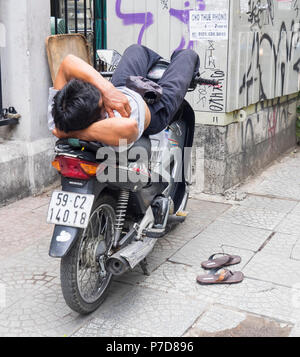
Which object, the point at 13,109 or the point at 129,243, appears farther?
the point at 13,109

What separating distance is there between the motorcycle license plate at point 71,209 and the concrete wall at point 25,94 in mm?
2304

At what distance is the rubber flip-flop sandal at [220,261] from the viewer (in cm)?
396

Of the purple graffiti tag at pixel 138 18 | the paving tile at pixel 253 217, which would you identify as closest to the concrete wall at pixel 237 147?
the paving tile at pixel 253 217

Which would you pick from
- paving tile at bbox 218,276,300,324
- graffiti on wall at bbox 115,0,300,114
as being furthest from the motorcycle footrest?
graffiti on wall at bbox 115,0,300,114

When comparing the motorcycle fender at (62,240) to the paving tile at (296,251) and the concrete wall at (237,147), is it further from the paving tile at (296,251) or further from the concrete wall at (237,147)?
the concrete wall at (237,147)

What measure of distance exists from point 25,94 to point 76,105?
2.76m

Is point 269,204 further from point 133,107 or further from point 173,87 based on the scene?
point 133,107

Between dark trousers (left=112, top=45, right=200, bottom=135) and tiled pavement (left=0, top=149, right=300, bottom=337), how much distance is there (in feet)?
3.69

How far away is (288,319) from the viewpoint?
10.7ft

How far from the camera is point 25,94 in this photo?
5.45 metres

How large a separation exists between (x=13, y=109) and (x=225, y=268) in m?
2.88

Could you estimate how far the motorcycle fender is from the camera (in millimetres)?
2955

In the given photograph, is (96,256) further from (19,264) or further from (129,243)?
(19,264)

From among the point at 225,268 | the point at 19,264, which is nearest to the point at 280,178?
the point at 225,268
